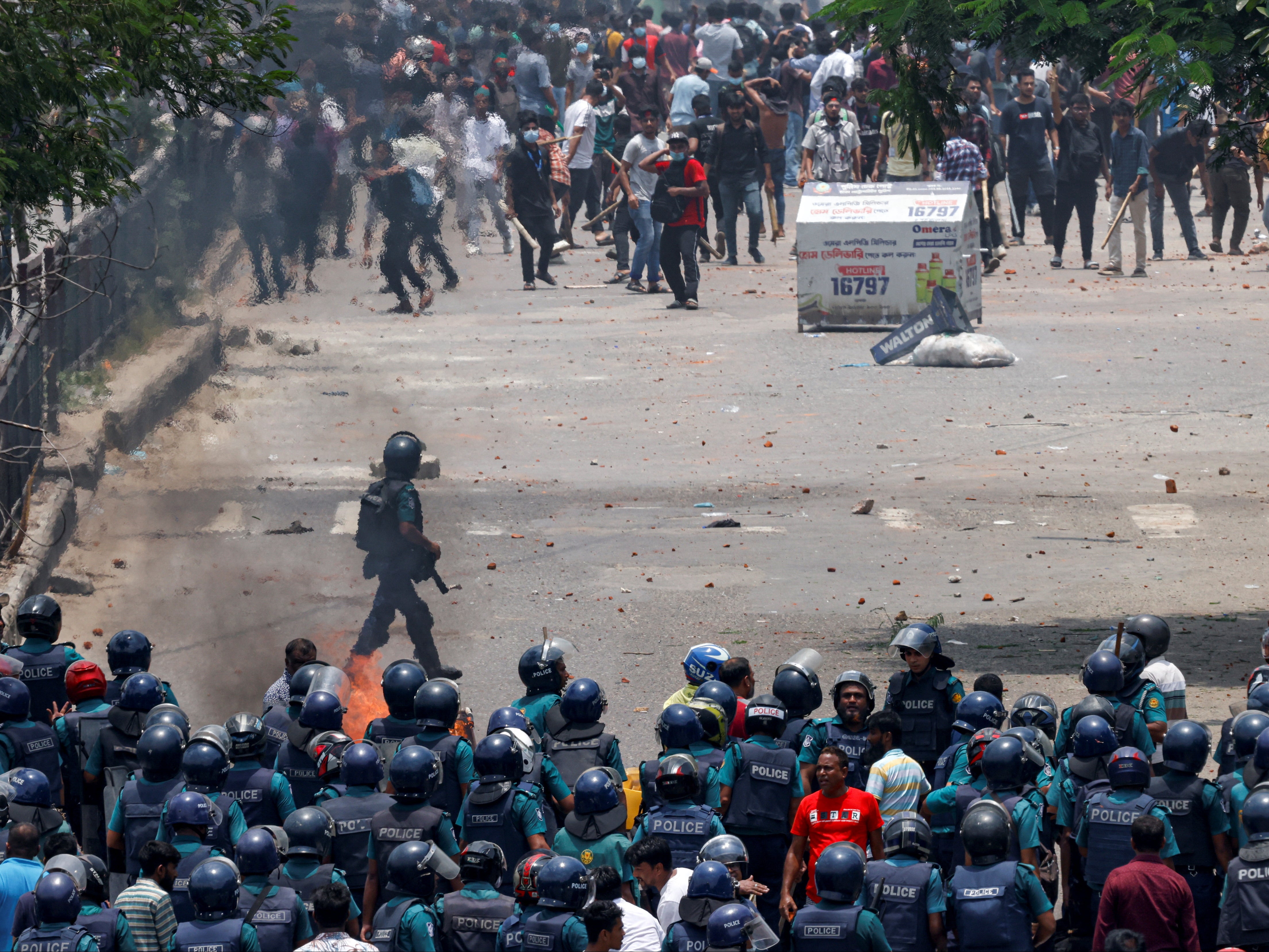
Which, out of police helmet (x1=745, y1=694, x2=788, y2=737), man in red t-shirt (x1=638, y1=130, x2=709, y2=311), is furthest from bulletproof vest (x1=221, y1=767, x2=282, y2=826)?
man in red t-shirt (x1=638, y1=130, x2=709, y2=311)

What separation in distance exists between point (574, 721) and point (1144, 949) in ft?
8.24

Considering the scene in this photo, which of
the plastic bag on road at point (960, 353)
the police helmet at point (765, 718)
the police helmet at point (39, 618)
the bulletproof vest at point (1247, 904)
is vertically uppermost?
the plastic bag on road at point (960, 353)

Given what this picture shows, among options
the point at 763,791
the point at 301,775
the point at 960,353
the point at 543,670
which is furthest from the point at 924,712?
the point at 960,353

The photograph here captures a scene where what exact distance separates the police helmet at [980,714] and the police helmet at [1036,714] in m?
0.31

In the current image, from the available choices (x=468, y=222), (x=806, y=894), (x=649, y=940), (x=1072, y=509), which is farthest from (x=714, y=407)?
(x=649, y=940)

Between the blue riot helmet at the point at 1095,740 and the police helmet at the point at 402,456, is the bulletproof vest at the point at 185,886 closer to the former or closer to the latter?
the blue riot helmet at the point at 1095,740

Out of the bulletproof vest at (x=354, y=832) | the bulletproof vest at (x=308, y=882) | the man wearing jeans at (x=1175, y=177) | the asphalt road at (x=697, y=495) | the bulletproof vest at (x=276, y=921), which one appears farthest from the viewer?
the man wearing jeans at (x=1175, y=177)

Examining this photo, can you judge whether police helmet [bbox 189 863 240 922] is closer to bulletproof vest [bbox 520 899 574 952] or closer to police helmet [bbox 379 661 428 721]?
bulletproof vest [bbox 520 899 574 952]

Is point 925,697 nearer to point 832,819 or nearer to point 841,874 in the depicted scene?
point 832,819

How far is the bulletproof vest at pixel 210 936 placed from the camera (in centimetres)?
504

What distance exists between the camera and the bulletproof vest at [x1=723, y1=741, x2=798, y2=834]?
6383 mm


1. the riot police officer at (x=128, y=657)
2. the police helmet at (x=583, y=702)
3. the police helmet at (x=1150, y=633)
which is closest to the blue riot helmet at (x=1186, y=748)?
the police helmet at (x=1150, y=633)

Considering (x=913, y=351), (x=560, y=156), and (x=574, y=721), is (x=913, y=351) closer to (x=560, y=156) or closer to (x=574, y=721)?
(x=560, y=156)

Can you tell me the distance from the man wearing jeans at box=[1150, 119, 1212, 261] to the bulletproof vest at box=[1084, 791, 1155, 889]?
1635 cm
